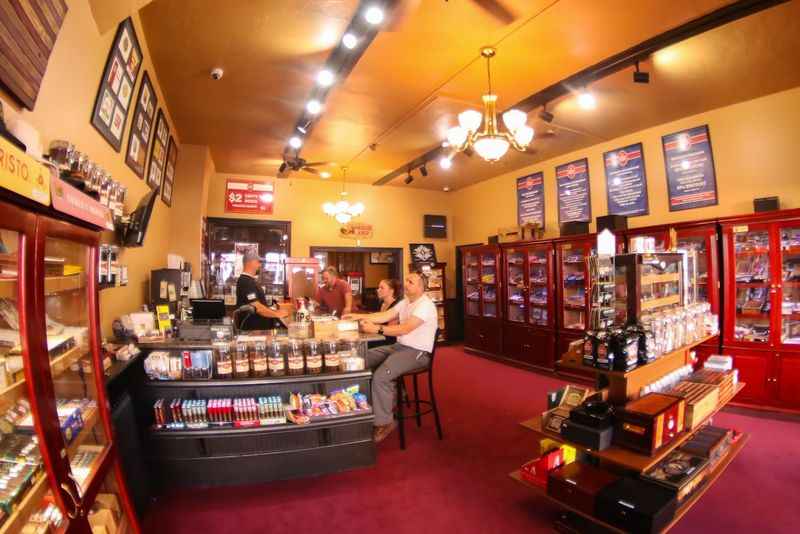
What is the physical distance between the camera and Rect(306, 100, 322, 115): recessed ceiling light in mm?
4277

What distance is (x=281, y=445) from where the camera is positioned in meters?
2.89

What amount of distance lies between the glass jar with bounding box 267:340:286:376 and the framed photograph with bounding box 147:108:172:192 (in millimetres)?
2224

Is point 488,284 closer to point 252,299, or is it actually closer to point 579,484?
point 252,299

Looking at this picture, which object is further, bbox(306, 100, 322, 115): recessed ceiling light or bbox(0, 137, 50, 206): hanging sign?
bbox(306, 100, 322, 115): recessed ceiling light

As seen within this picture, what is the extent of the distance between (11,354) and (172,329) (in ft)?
7.73

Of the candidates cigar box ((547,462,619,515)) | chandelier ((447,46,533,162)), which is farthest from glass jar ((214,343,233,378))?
chandelier ((447,46,533,162))

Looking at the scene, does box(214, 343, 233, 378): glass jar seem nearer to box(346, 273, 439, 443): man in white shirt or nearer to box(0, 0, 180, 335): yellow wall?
box(0, 0, 180, 335): yellow wall

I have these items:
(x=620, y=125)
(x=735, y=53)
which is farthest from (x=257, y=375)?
(x=620, y=125)

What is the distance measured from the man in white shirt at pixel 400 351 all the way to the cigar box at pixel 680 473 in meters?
1.86

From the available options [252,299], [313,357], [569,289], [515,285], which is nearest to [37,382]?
[313,357]

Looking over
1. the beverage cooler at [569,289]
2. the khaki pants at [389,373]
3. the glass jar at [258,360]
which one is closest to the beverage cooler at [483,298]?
the beverage cooler at [569,289]

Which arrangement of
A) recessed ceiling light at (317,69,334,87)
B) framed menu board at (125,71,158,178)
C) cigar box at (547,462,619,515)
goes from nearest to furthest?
1. cigar box at (547,462,619,515)
2. framed menu board at (125,71,158,178)
3. recessed ceiling light at (317,69,334,87)

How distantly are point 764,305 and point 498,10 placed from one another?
4301 mm

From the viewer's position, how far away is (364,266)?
11.0 meters
